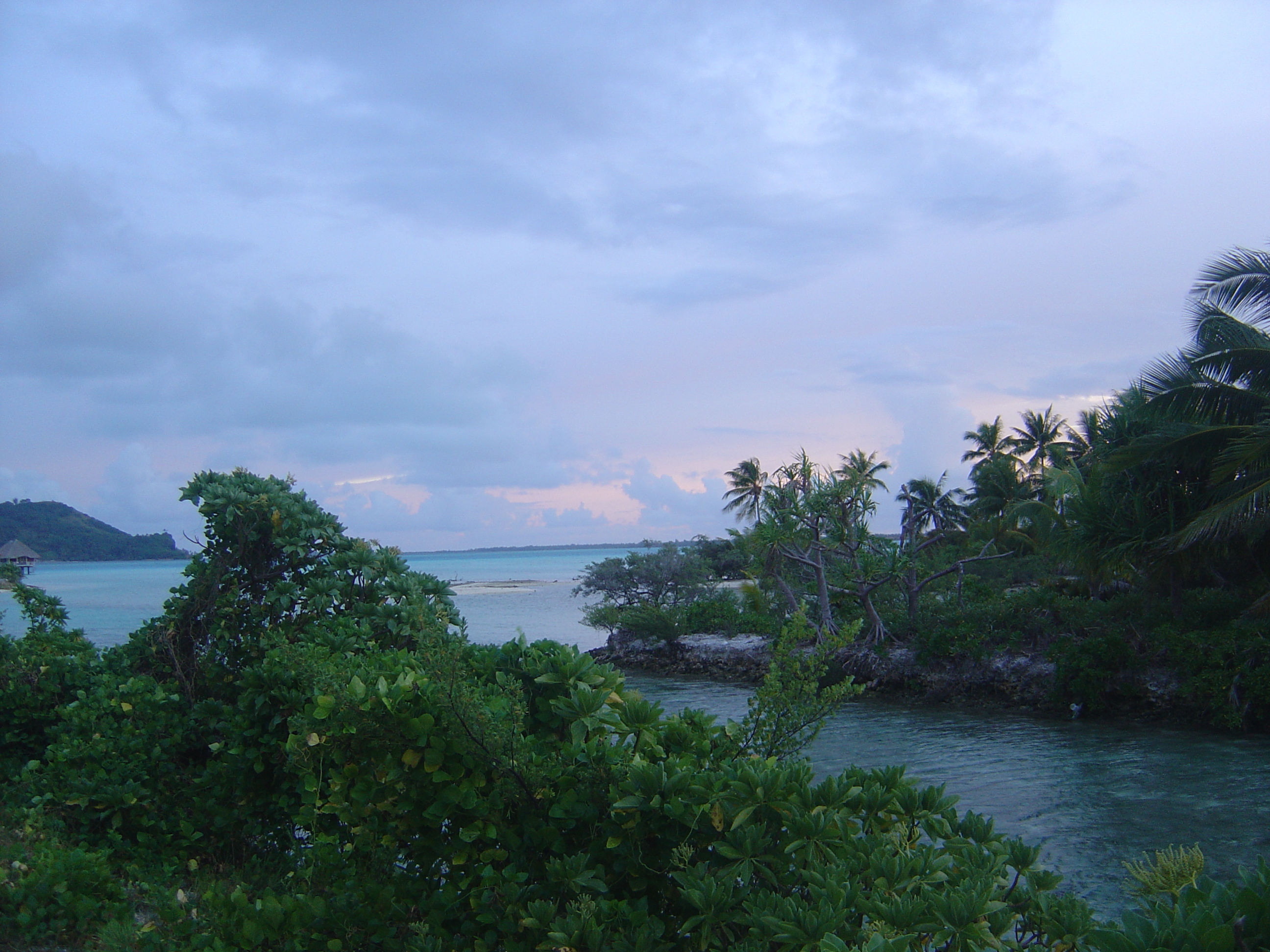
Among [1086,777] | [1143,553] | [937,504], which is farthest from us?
[937,504]

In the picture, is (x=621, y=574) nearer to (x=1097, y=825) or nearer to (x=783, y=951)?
(x=1097, y=825)

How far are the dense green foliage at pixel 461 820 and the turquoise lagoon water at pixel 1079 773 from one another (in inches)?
55.4

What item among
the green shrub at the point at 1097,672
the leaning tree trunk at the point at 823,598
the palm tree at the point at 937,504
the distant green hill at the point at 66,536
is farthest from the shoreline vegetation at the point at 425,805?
the distant green hill at the point at 66,536

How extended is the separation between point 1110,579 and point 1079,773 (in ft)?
30.8

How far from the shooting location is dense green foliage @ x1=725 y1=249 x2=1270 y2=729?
46.6ft

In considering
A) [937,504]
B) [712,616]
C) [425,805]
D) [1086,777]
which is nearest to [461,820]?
[425,805]

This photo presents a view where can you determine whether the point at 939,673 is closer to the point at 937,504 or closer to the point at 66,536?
the point at 937,504

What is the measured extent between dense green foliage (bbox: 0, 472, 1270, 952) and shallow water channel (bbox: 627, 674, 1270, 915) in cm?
372

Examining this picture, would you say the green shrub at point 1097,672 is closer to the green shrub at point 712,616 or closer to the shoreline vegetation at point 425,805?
the green shrub at point 712,616

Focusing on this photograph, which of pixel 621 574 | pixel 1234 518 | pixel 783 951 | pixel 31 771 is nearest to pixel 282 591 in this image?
pixel 31 771

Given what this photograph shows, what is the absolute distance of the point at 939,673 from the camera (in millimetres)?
18969

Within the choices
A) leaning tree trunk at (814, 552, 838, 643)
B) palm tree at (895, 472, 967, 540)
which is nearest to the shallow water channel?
leaning tree trunk at (814, 552, 838, 643)

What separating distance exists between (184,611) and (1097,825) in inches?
400

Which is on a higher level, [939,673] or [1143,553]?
[1143,553]
